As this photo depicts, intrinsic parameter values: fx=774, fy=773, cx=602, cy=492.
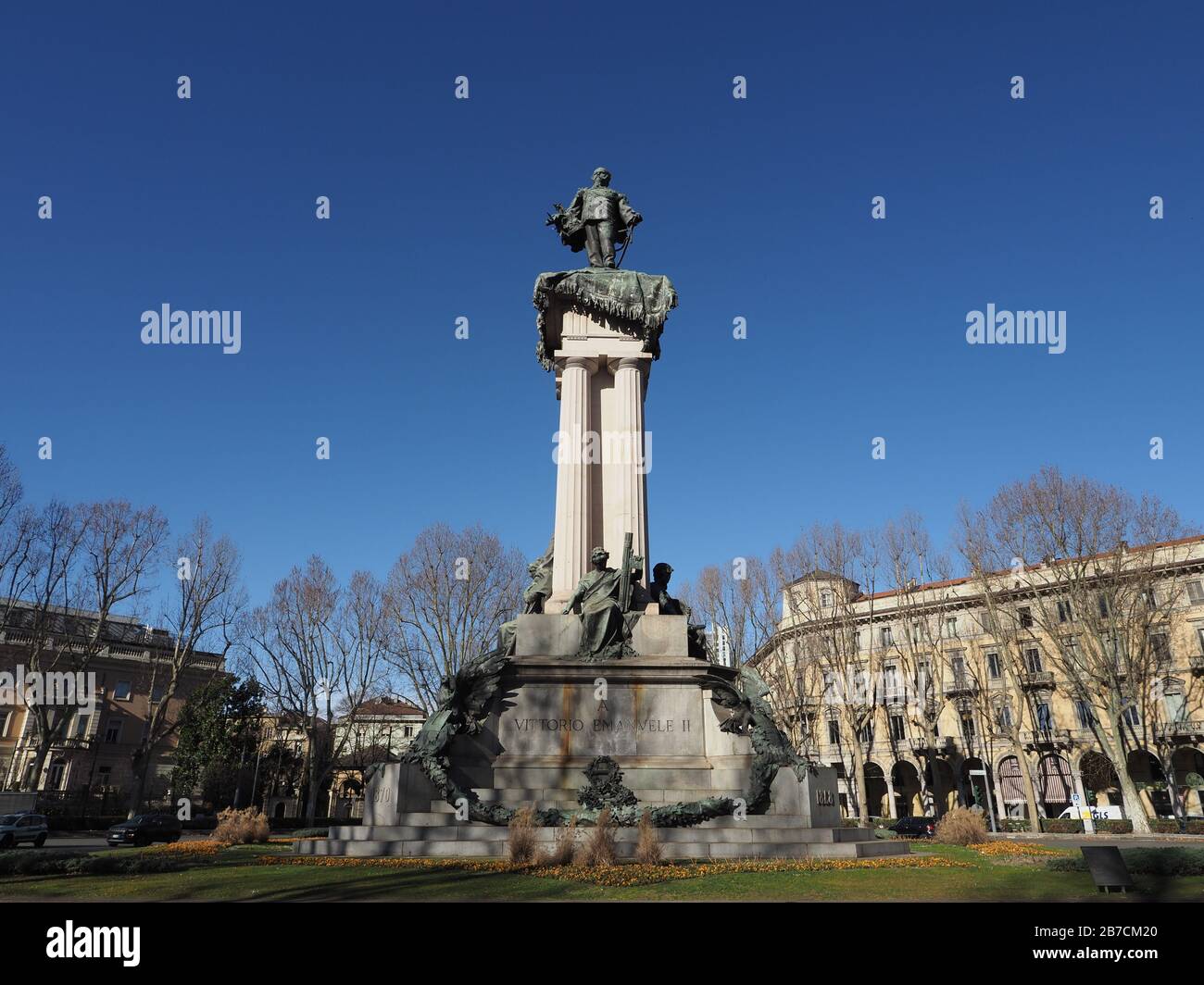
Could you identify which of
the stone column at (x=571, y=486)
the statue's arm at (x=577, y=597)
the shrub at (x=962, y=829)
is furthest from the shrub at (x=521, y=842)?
the shrub at (x=962, y=829)

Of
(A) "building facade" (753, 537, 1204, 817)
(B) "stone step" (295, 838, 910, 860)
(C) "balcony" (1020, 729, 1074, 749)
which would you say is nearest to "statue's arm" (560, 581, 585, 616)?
(B) "stone step" (295, 838, 910, 860)

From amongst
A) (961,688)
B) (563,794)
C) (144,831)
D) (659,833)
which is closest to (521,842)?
(659,833)

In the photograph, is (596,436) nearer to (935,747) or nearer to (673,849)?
(673,849)

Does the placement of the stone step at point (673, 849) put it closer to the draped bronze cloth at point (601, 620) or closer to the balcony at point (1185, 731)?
the draped bronze cloth at point (601, 620)

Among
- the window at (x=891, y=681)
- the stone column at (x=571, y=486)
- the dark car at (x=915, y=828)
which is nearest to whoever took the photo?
the stone column at (x=571, y=486)

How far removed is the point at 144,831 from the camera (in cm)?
2834

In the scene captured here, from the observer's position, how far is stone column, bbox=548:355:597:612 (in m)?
16.5

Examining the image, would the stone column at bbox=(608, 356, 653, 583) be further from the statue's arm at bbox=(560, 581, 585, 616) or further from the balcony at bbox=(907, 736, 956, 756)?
the balcony at bbox=(907, 736, 956, 756)

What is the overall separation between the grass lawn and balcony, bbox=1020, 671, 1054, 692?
4331 centimetres

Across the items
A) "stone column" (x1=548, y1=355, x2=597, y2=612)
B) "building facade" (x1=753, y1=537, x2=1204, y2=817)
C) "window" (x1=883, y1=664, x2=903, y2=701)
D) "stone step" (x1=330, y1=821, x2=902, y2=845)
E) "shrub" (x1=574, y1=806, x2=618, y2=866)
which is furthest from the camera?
"window" (x1=883, y1=664, x2=903, y2=701)

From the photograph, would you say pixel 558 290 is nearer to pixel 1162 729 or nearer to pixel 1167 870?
pixel 1167 870

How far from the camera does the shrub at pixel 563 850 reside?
1016cm

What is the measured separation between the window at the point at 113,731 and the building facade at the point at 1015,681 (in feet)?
Result: 168
